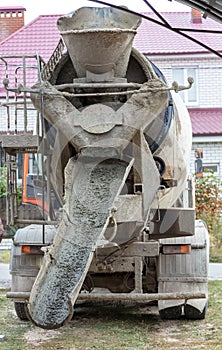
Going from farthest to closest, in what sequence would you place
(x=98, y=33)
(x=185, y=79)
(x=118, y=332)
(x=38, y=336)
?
(x=185, y=79)
(x=118, y=332)
(x=38, y=336)
(x=98, y=33)

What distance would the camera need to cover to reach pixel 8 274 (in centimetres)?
1576

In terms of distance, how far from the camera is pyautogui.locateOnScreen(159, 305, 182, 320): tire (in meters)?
10.1

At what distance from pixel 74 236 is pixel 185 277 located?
2.50 meters

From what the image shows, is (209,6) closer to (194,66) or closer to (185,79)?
(185,79)

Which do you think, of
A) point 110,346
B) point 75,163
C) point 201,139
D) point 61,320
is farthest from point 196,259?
point 201,139

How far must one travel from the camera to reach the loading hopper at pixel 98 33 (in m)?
7.56

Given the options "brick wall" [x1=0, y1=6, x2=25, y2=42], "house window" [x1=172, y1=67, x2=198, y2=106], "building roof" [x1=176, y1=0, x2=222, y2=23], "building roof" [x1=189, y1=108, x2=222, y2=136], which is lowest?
"building roof" [x1=176, y1=0, x2=222, y2=23]

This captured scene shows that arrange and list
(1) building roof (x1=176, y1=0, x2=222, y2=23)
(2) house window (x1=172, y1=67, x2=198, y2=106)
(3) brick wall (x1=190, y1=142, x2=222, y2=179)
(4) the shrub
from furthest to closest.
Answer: (2) house window (x1=172, y1=67, x2=198, y2=106) → (3) brick wall (x1=190, y1=142, x2=222, y2=179) → (4) the shrub → (1) building roof (x1=176, y1=0, x2=222, y2=23)

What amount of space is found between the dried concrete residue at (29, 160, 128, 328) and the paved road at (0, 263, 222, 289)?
20.3ft

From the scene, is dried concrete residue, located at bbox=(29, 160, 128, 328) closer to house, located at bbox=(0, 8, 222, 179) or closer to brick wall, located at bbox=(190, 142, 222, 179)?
house, located at bbox=(0, 8, 222, 179)

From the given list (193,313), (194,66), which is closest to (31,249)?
(193,313)

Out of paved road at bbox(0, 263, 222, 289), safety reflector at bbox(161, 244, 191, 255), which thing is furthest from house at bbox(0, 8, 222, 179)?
safety reflector at bbox(161, 244, 191, 255)

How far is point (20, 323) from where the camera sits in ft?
33.8

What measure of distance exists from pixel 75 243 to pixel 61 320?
88 centimetres
